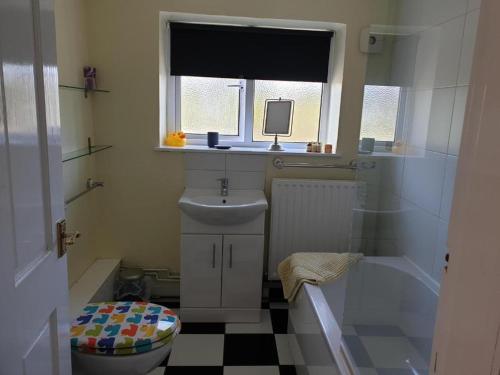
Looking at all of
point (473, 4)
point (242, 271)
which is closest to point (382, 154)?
point (473, 4)

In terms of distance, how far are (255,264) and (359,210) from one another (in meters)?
0.72

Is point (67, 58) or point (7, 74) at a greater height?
point (67, 58)

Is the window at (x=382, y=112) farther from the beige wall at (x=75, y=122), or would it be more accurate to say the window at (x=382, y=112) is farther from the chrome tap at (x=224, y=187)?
the beige wall at (x=75, y=122)

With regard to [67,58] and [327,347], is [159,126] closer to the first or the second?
[67,58]

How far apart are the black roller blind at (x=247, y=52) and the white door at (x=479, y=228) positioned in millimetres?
2228

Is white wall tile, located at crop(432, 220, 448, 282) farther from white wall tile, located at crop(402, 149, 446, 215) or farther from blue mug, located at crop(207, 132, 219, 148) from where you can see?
blue mug, located at crop(207, 132, 219, 148)

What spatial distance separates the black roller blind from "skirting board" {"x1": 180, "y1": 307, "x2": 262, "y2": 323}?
154 centimetres

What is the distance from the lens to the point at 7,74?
0.77 m

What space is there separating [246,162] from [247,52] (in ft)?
2.42

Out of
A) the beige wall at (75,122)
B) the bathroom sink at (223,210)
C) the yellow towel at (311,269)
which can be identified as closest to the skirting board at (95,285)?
the beige wall at (75,122)

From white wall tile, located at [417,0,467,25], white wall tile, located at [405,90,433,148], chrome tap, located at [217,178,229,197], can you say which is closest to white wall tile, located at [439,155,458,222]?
white wall tile, located at [405,90,433,148]

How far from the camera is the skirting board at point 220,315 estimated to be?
2393 mm

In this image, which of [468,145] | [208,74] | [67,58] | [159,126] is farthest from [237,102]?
[468,145]

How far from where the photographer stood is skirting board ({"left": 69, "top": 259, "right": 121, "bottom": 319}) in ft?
6.62
